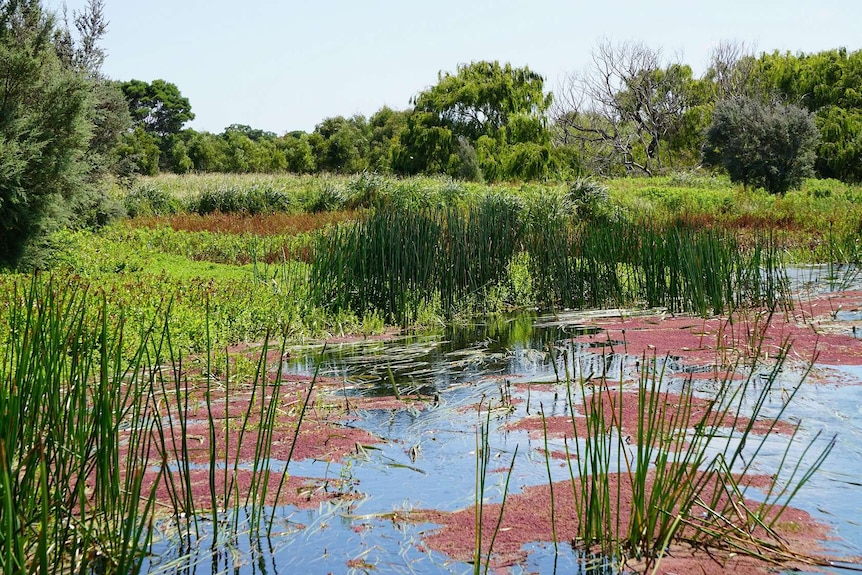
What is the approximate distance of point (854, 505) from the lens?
3.43 m

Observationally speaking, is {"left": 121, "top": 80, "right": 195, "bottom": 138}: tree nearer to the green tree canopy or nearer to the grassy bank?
the green tree canopy

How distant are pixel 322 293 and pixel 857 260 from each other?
7.71m

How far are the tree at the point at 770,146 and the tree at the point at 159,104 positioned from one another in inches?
1299

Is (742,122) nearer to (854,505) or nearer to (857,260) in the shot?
(857,260)

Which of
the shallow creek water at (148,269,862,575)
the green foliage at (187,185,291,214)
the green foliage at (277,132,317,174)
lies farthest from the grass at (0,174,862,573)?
the green foliage at (277,132,317,174)

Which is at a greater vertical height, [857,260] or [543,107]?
[543,107]

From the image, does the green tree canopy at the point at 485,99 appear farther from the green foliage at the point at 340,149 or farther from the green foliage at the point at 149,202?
the green foliage at the point at 149,202

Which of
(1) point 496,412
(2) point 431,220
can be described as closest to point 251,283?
(2) point 431,220

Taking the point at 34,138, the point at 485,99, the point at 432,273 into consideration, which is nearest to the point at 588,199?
the point at 432,273

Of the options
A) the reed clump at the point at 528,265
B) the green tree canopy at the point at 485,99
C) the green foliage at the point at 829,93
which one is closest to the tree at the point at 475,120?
the green tree canopy at the point at 485,99

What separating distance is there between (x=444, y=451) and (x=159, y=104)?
1921 inches

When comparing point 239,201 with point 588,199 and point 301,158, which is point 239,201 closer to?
point 588,199

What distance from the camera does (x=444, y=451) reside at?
428 cm

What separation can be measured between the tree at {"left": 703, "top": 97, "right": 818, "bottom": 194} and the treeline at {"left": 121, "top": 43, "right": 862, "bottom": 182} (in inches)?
196
